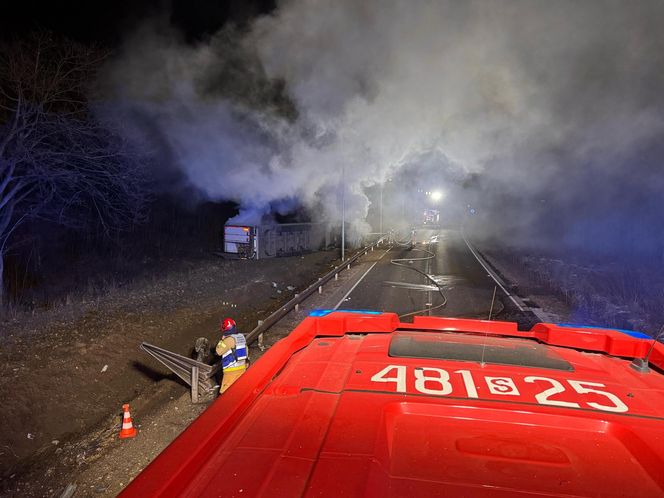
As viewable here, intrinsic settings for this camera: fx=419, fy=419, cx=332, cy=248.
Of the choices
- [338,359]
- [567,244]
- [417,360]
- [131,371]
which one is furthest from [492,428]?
[567,244]

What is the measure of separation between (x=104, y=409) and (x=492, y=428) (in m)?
6.37

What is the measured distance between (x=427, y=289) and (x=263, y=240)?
1074 centimetres

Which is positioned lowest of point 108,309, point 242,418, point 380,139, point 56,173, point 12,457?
point 12,457

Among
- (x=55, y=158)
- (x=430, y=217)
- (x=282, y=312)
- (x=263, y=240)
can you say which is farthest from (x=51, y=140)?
(x=430, y=217)

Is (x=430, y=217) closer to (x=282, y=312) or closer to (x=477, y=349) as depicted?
(x=282, y=312)

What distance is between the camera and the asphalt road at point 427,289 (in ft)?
37.8

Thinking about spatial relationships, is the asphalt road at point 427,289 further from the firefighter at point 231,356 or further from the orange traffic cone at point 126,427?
the orange traffic cone at point 126,427

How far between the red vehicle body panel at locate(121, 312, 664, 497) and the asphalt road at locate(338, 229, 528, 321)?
800cm

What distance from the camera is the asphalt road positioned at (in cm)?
1151

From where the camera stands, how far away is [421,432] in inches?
63.9

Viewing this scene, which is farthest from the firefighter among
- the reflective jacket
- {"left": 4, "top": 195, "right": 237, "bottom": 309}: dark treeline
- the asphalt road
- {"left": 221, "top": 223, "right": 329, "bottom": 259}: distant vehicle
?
{"left": 221, "top": 223, "right": 329, "bottom": 259}: distant vehicle

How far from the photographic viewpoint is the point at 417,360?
232cm

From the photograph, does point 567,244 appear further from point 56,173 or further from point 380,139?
point 56,173

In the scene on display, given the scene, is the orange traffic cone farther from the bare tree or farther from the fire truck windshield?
the bare tree
